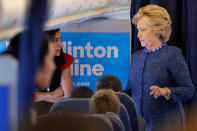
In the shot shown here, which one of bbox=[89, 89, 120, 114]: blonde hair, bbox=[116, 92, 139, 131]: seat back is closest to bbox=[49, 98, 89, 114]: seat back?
bbox=[89, 89, 120, 114]: blonde hair

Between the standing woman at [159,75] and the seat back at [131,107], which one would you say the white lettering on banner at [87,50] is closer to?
the standing woman at [159,75]

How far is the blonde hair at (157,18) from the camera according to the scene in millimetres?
2512

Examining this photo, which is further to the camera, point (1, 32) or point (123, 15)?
point (123, 15)

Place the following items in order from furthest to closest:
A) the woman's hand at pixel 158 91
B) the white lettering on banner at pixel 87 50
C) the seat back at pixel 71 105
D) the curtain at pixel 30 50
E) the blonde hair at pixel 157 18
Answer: the white lettering on banner at pixel 87 50
the blonde hair at pixel 157 18
the woman's hand at pixel 158 91
the seat back at pixel 71 105
the curtain at pixel 30 50

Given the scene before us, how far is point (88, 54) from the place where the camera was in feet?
13.0

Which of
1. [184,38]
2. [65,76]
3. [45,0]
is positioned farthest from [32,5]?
[184,38]

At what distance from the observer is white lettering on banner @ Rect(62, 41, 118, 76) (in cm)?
397

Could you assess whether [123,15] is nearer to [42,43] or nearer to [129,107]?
[129,107]

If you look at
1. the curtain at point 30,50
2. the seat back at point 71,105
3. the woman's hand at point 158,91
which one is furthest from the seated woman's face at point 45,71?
the woman's hand at point 158,91

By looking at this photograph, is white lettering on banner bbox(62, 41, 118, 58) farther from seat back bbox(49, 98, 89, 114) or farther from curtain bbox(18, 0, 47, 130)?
curtain bbox(18, 0, 47, 130)

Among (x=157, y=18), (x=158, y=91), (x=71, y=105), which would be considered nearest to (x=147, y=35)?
(x=157, y=18)

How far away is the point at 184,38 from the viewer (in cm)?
385

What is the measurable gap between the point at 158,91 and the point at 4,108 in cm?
218

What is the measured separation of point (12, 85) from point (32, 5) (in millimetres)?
49
